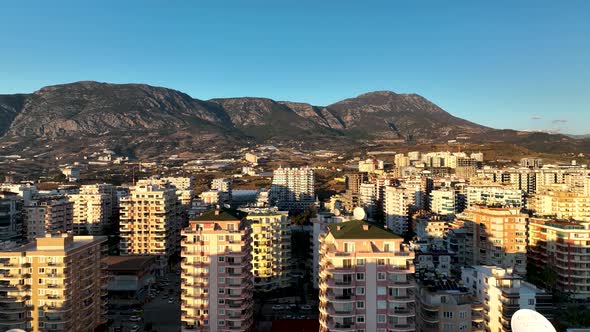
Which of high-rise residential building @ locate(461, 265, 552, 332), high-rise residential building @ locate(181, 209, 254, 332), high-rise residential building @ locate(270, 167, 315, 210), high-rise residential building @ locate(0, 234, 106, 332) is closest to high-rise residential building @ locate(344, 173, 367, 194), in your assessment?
high-rise residential building @ locate(270, 167, 315, 210)

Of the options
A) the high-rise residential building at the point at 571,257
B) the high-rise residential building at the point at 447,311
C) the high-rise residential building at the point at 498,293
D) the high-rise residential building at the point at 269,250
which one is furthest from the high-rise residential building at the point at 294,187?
the high-rise residential building at the point at 447,311

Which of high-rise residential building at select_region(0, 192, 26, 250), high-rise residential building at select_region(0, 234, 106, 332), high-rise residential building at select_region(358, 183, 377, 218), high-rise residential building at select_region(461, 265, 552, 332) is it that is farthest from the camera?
high-rise residential building at select_region(358, 183, 377, 218)

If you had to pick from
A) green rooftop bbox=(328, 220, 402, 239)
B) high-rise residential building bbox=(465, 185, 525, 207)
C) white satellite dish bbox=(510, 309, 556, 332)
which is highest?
green rooftop bbox=(328, 220, 402, 239)

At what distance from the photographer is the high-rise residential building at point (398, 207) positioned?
62275mm

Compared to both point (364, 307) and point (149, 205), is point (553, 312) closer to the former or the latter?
point (364, 307)

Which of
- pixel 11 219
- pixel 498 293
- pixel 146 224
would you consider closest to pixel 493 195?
pixel 498 293

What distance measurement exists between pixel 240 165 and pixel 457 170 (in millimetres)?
65303

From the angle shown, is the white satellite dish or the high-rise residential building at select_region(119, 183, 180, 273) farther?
the high-rise residential building at select_region(119, 183, 180, 273)

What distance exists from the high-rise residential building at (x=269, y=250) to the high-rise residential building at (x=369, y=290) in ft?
58.1

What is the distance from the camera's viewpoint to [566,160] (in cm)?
12369

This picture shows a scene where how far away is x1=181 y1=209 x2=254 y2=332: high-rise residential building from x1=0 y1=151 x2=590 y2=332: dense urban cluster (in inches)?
2.3

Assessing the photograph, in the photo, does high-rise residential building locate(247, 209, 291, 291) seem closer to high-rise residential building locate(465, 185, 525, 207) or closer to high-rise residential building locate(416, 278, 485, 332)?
high-rise residential building locate(416, 278, 485, 332)

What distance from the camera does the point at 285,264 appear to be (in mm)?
40094

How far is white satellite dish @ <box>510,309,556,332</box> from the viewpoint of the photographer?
16925mm
